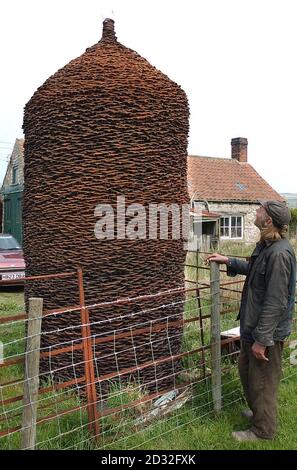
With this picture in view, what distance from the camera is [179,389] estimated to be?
4.29 metres

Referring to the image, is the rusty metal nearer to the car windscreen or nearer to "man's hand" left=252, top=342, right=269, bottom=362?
"man's hand" left=252, top=342, right=269, bottom=362

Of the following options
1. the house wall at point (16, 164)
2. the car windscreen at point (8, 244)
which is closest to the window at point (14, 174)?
the house wall at point (16, 164)

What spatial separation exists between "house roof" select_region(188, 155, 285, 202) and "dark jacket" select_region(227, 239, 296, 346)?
66.0ft

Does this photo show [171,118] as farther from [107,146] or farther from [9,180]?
[9,180]

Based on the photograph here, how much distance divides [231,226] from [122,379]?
22.2m

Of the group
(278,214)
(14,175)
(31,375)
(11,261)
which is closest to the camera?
(31,375)

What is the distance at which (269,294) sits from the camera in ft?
11.1

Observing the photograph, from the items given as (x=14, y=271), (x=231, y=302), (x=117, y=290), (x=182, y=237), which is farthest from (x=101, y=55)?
(x=14, y=271)

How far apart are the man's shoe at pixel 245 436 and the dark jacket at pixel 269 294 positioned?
72 cm

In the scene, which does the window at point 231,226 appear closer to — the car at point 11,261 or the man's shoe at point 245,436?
the car at point 11,261

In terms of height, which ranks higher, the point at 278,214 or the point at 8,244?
the point at 278,214

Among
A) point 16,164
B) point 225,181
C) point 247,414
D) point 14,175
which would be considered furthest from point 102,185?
point 225,181

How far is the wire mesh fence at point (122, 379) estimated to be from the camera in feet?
11.2

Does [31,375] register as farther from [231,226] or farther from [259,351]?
[231,226]
